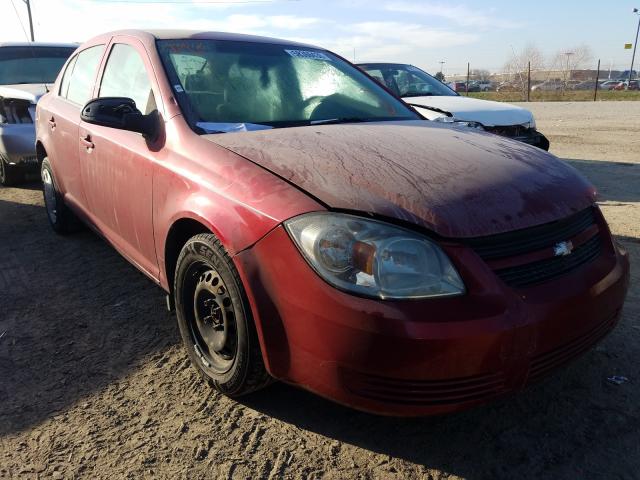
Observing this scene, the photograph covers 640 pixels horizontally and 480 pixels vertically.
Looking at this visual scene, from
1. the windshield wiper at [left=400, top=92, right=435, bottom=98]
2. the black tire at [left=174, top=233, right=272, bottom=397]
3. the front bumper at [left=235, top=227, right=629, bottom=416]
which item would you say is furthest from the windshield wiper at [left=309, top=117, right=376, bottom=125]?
the windshield wiper at [left=400, top=92, right=435, bottom=98]

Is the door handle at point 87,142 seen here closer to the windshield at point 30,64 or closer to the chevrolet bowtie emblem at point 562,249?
the chevrolet bowtie emblem at point 562,249

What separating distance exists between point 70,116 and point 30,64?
4486 millimetres

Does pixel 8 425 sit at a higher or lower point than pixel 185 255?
lower

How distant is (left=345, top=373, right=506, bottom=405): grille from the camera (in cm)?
174

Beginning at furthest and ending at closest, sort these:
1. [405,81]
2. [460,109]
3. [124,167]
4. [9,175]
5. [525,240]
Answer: [405,81], [9,175], [460,109], [124,167], [525,240]

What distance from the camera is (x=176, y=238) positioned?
2.48 meters

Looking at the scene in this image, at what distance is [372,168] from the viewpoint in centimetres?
208

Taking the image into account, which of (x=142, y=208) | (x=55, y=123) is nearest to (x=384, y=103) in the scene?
(x=142, y=208)

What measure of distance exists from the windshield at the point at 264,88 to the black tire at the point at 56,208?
215cm

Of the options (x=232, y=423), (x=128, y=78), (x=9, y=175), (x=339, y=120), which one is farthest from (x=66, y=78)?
(x=232, y=423)

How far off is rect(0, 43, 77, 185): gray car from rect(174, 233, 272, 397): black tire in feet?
14.9

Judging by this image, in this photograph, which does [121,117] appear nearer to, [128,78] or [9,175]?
[128,78]

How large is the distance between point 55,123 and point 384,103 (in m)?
2.63

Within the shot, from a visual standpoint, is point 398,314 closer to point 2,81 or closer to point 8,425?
point 8,425
